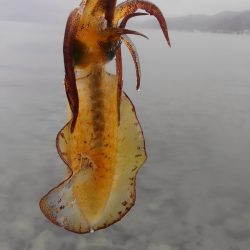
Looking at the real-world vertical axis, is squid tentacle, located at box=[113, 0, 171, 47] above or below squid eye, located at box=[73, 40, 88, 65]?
above

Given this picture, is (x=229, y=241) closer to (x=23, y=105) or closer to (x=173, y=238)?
(x=173, y=238)

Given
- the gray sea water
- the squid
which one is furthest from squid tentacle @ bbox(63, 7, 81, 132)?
the gray sea water

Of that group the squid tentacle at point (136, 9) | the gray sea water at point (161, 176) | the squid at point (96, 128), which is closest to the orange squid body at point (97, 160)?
the squid at point (96, 128)

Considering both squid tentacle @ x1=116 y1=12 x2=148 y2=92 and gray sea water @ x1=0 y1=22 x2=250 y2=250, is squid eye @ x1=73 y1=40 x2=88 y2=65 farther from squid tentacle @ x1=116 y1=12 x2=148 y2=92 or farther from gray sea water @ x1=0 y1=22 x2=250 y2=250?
gray sea water @ x1=0 y1=22 x2=250 y2=250

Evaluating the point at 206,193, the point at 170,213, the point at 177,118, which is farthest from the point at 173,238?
the point at 177,118

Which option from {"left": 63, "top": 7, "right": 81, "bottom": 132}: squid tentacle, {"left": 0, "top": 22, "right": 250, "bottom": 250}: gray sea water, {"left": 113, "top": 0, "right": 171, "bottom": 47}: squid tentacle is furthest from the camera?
{"left": 0, "top": 22, "right": 250, "bottom": 250}: gray sea water

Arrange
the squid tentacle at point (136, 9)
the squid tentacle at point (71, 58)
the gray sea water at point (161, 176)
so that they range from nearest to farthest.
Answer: the squid tentacle at point (71, 58) → the squid tentacle at point (136, 9) → the gray sea water at point (161, 176)

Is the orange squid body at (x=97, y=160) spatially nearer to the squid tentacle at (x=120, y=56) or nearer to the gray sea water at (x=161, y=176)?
the squid tentacle at (x=120, y=56)
